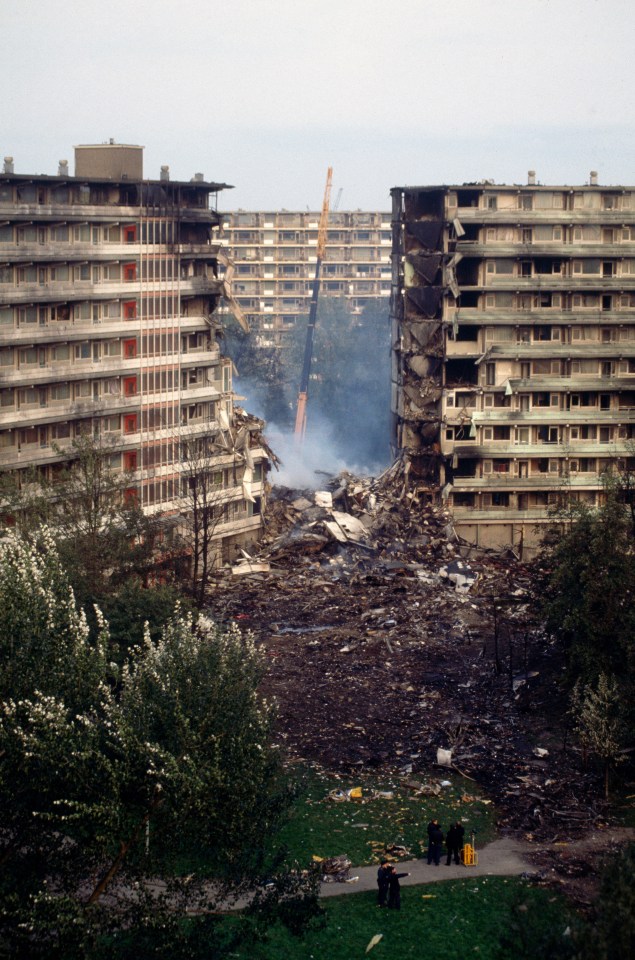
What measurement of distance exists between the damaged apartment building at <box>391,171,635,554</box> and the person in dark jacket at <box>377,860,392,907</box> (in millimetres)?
38226

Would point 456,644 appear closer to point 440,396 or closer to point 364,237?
point 440,396

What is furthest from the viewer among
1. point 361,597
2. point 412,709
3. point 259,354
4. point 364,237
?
point 364,237

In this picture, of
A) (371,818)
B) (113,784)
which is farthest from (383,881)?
(113,784)

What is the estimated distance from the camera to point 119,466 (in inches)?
2231

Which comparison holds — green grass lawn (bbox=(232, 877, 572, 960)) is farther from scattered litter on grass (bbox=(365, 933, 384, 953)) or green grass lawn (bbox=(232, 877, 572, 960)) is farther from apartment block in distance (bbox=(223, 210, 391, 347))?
apartment block in distance (bbox=(223, 210, 391, 347))

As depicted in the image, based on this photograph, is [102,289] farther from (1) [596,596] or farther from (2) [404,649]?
(1) [596,596]

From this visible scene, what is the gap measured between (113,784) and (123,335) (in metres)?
35.5

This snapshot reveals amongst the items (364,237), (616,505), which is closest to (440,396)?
(616,505)

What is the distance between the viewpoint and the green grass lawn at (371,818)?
97.2 feet

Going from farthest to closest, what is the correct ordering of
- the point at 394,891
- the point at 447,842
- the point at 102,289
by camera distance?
the point at 102,289
the point at 447,842
the point at 394,891

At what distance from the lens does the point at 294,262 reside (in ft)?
406

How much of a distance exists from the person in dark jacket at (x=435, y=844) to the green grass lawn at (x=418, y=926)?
100cm

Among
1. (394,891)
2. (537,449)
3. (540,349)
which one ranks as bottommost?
(394,891)

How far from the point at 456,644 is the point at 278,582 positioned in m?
10.6
